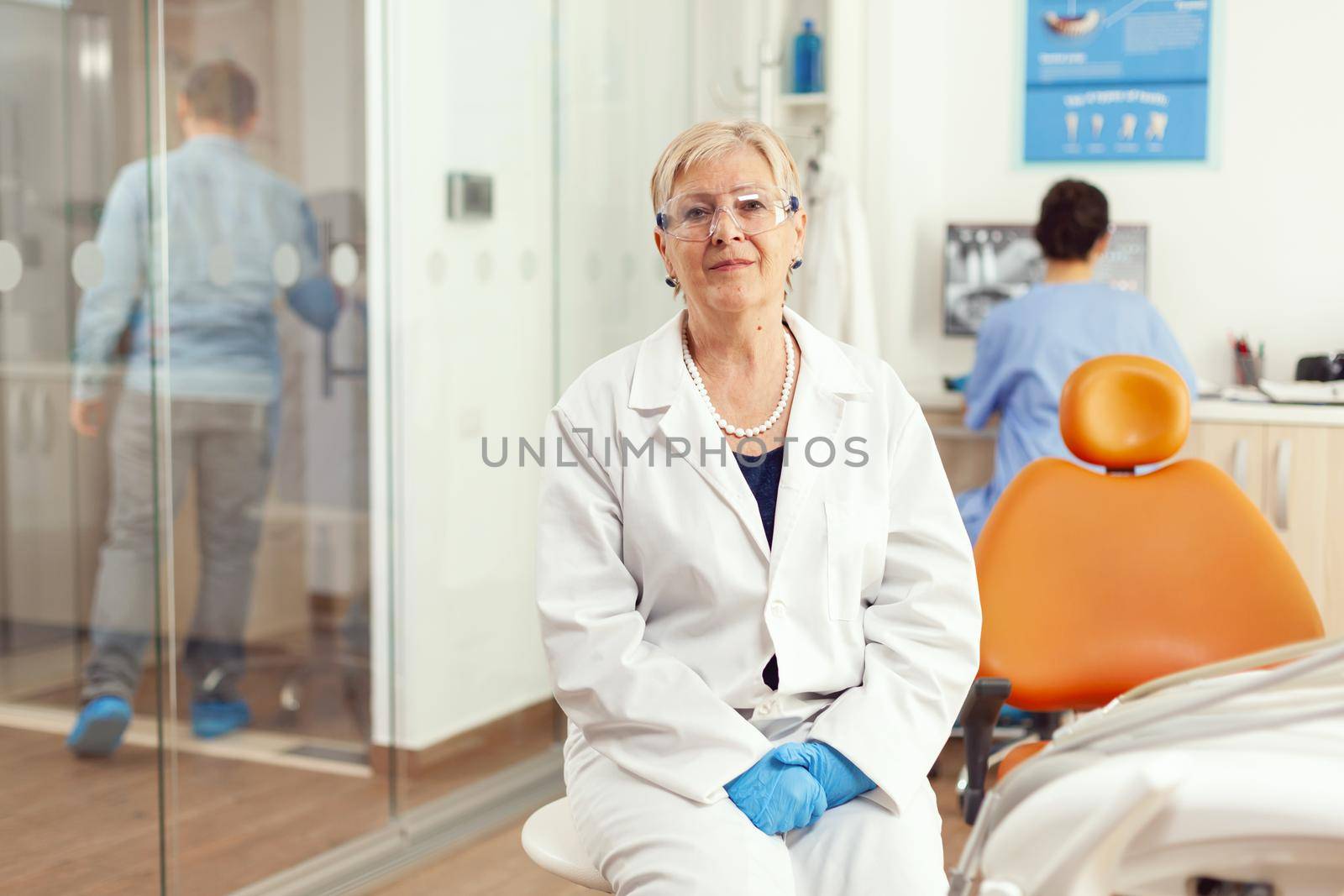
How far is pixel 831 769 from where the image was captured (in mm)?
1462

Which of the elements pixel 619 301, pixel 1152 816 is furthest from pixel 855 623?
pixel 619 301

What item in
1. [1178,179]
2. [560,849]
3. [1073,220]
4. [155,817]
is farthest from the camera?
[1178,179]

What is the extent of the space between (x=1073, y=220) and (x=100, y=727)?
2.45 m

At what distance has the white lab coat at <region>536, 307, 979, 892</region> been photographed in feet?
4.99

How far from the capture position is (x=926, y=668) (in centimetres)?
157

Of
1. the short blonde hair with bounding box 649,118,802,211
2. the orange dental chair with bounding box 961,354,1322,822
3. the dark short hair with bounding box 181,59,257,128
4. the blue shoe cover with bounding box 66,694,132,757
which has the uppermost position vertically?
the dark short hair with bounding box 181,59,257,128

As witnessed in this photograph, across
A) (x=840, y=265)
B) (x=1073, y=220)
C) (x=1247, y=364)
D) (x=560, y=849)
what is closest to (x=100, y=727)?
(x=560, y=849)

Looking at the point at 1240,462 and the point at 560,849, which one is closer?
the point at 560,849

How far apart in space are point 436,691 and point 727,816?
1.55 m

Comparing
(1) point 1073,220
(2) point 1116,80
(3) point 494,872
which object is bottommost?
(3) point 494,872

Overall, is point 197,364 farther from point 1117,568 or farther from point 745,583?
point 1117,568

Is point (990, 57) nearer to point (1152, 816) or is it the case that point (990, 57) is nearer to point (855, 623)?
point (855, 623)

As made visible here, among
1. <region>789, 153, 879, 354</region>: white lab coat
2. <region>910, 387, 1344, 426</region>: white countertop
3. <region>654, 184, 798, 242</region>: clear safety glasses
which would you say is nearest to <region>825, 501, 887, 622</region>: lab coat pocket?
<region>654, 184, 798, 242</region>: clear safety glasses

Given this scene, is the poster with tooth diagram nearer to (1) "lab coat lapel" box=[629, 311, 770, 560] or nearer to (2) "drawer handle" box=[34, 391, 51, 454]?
(1) "lab coat lapel" box=[629, 311, 770, 560]
